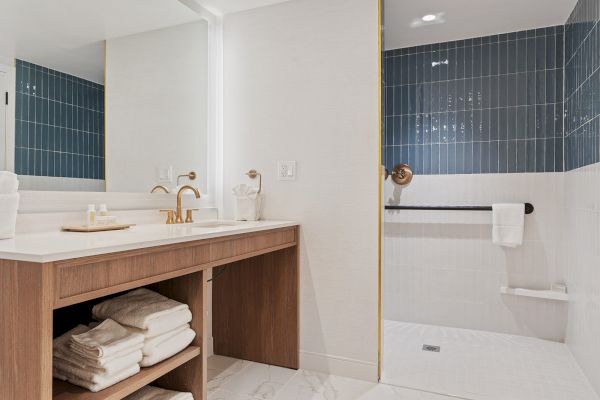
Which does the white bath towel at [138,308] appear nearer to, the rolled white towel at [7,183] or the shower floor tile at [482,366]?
the rolled white towel at [7,183]

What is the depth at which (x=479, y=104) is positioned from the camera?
9.29 feet

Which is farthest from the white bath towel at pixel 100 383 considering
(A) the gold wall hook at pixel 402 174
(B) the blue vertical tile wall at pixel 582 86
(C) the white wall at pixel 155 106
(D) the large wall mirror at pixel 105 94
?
(A) the gold wall hook at pixel 402 174

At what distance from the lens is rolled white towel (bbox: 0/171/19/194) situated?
1.26 meters

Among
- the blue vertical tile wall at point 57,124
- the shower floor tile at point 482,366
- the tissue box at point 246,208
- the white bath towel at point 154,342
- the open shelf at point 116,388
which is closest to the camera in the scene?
the open shelf at point 116,388

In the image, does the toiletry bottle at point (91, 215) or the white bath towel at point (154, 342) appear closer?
the white bath towel at point (154, 342)

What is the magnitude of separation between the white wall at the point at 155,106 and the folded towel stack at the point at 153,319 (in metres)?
0.58

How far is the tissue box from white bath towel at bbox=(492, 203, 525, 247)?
A: 160cm

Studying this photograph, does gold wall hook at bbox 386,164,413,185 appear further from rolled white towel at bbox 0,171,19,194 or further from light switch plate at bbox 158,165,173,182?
rolled white towel at bbox 0,171,19,194

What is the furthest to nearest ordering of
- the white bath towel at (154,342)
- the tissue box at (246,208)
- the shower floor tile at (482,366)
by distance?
the tissue box at (246,208) < the shower floor tile at (482,366) < the white bath towel at (154,342)

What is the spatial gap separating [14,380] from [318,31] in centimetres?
200

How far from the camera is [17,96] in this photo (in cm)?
146

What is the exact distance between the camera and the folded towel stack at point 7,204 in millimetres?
1248

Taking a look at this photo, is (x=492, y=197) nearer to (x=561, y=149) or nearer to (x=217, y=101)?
(x=561, y=149)

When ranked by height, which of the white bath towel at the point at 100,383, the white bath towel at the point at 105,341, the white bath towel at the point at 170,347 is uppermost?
the white bath towel at the point at 105,341
